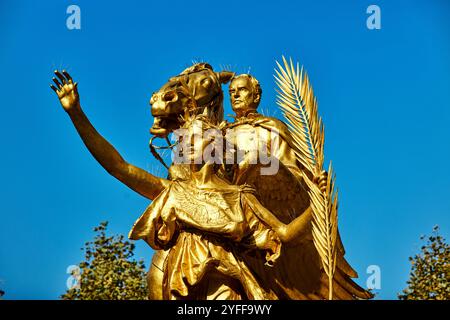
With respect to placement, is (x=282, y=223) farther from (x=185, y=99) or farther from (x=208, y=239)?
(x=185, y=99)

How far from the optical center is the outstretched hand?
10086 millimetres

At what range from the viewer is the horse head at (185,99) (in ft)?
35.4

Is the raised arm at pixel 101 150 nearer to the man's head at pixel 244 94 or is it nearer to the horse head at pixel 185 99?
the horse head at pixel 185 99

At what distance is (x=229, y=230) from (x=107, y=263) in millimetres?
7143

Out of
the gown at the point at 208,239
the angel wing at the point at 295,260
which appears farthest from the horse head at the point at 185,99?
the angel wing at the point at 295,260

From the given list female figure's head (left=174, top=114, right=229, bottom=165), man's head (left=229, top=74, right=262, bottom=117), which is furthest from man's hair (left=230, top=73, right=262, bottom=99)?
female figure's head (left=174, top=114, right=229, bottom=165)

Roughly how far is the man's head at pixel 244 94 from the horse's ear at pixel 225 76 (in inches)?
→ 4.5

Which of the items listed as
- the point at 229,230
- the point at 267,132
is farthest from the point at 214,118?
the point at 229,230

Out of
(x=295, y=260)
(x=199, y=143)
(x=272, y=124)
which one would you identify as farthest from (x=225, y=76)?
(x=295, y=260)

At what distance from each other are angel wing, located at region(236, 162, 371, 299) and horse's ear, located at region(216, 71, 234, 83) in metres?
1.49

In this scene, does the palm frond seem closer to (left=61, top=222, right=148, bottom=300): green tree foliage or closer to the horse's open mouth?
the horse's open mouth

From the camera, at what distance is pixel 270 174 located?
1060cm
